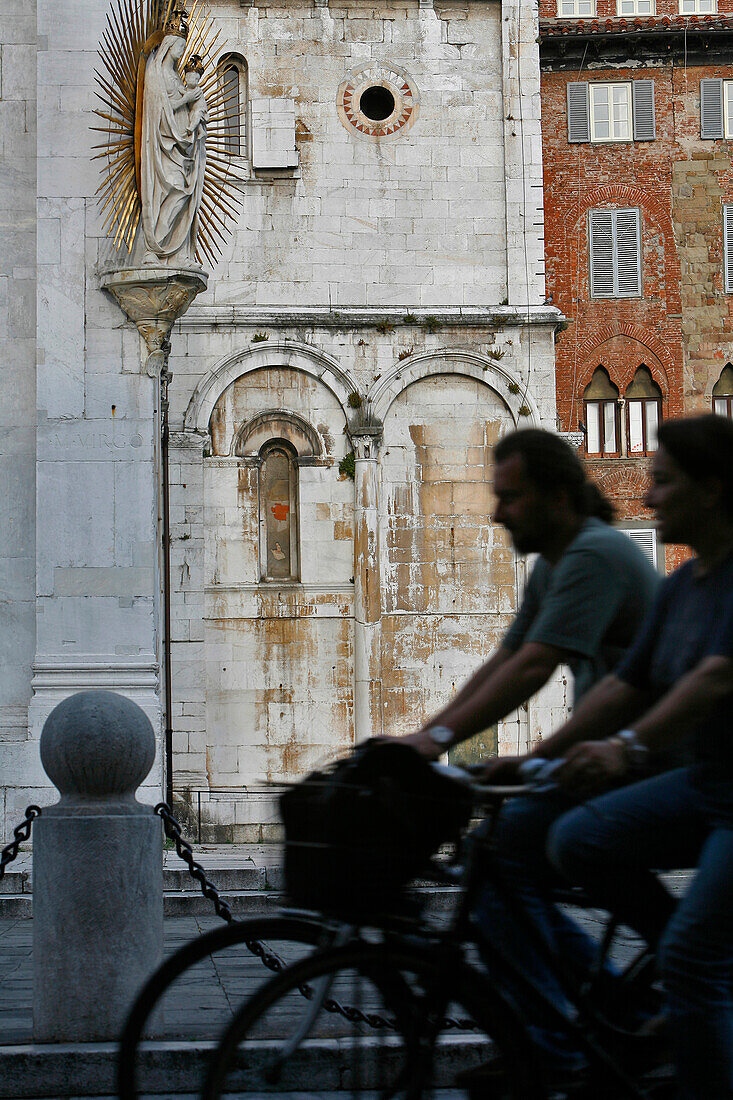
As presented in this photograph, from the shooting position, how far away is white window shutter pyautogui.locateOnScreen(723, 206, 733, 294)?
98.1 feet

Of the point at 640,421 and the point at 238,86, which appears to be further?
the point at 640,421

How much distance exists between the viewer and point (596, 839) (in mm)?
3416

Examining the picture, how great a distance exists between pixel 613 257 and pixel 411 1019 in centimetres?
2762

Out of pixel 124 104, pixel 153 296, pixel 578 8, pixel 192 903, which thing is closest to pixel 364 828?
pixel 192 903

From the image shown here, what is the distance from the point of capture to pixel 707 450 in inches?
138

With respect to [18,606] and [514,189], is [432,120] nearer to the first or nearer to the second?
[514,189]

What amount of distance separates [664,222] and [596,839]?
1109 inches

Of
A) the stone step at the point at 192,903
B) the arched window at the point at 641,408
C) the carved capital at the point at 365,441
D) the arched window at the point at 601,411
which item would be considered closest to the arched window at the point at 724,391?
the arched window at the point at 641,408

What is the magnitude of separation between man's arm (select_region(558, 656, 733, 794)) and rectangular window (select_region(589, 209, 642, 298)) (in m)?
27.3

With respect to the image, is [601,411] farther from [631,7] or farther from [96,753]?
[96,753]

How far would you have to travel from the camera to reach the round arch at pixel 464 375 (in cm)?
2183

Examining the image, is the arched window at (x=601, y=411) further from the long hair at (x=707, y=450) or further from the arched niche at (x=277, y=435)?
the long hair at (x=707, y=450)

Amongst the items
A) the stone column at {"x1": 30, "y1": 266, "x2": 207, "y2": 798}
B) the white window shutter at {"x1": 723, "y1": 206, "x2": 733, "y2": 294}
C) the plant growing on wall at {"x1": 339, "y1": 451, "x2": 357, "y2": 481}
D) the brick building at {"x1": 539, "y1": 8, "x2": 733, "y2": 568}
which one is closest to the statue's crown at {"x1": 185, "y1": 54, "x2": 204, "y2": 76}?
the stone column at {"x1": 30, "y1": 266, "x2": 207, "y2": 798}

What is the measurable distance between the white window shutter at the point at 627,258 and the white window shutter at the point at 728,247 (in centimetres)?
174
